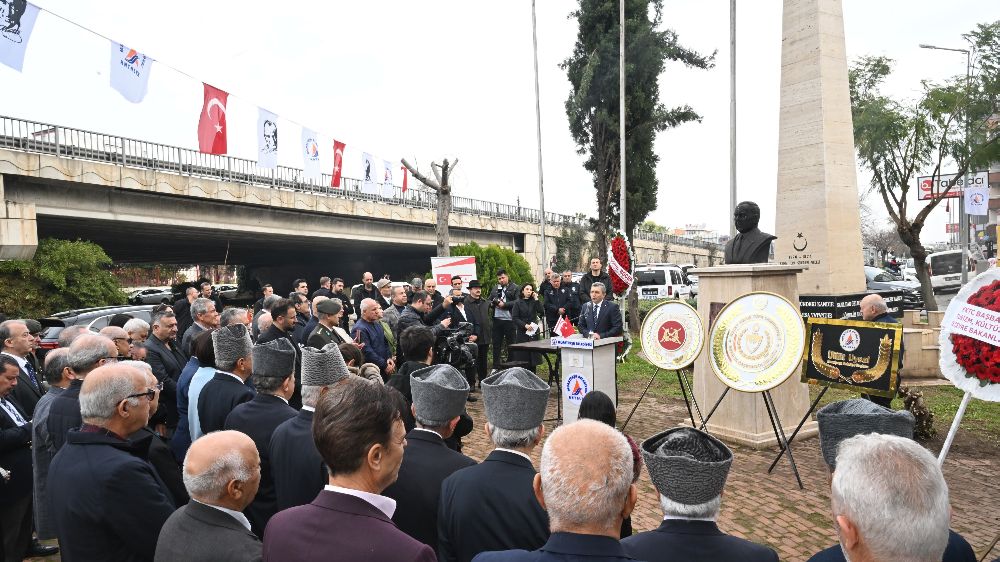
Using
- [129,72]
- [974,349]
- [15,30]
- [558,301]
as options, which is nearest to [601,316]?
[558,301]

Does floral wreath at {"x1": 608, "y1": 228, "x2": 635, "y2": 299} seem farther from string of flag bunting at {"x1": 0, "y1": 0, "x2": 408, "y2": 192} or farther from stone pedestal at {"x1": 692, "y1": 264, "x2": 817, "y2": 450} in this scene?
string of flag bunting at {"x1": 0, "y1": 0, "x2": 408, "y2": 192}

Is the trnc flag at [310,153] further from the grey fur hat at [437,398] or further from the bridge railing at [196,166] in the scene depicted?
the grey fur hat at [437,398]

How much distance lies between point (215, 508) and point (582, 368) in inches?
219

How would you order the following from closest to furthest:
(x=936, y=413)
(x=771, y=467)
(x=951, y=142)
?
1. (x=771, y=467)
2. (x=936, y=413)
3. (x=951, y=142)

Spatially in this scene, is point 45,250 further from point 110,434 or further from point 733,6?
point 733,6

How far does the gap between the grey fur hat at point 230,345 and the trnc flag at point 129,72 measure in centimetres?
968

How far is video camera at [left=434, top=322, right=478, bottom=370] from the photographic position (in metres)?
7.93

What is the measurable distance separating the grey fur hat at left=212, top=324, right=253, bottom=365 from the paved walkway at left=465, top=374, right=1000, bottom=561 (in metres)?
3.31

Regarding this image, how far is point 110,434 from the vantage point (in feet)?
8.87

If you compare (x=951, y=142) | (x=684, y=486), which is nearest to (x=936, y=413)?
(x=684, y=486)

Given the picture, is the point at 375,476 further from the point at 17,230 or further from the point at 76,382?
the point at 17,230

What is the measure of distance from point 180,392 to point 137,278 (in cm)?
7826

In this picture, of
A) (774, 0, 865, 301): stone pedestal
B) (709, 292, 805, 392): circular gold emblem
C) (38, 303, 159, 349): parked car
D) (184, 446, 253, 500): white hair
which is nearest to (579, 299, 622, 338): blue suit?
(709, 292, 805, 392): circular gold emblem

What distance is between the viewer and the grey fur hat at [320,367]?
11.1ft
